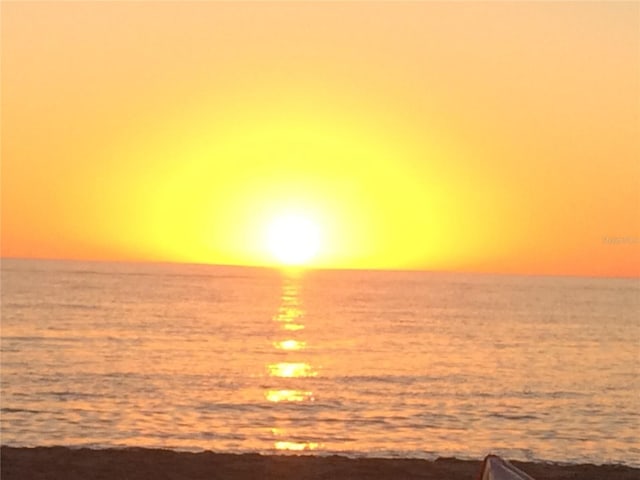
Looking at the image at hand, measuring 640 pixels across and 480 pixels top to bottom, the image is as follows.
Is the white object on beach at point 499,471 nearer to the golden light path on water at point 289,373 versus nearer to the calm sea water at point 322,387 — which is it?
the calm sea water at point 322,387

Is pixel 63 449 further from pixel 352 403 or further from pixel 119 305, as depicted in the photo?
pixel 119 305

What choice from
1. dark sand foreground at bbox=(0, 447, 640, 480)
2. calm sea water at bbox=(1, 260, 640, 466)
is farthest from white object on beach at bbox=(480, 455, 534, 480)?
calm sea water at bbox=(1, 260, 640, 466)

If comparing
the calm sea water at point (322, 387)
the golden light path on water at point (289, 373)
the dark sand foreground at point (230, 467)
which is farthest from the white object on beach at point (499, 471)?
the golden light path on water at point (289, 373)

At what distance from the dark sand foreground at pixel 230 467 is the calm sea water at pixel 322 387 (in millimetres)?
5123

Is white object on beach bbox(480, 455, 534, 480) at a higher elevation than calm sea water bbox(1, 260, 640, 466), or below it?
below

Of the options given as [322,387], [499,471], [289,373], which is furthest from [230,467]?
[289,373]

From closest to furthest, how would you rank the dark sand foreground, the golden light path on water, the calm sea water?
the dark sand foreground < the golden light path on water < the calm sea water

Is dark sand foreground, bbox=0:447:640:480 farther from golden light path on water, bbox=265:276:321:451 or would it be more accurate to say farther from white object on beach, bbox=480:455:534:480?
white object on beach, bbox=480:455:534:480

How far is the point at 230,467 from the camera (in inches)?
630

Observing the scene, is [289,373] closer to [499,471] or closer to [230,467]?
[230,467]

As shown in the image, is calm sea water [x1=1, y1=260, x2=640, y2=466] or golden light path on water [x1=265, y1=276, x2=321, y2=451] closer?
golden light path on water [x1=265, y1=276, x2=321, y2=451]

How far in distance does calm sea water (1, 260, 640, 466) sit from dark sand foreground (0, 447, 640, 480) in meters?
5.12

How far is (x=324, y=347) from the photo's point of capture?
2431 inches

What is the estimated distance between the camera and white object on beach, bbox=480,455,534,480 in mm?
6906
